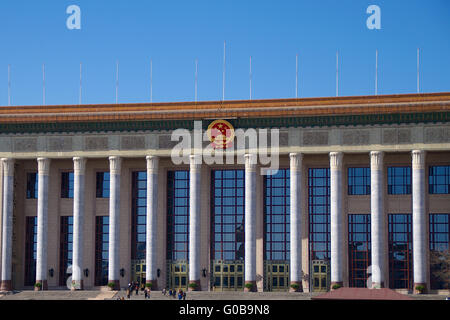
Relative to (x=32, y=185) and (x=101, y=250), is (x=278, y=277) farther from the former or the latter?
(x=32, y=185)

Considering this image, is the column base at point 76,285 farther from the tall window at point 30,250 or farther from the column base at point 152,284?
the column base at point 152,284

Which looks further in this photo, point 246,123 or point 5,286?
point 5,286

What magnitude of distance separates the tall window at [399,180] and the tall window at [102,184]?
26.3 meters

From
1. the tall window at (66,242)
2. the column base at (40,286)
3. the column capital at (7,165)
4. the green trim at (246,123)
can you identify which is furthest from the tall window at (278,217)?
the column capital at (7,165)

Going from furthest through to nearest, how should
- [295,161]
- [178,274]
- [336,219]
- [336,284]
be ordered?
[178,274] < [295,161] < [336,219] < [336,284]

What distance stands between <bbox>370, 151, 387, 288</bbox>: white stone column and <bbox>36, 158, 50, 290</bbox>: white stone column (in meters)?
29.5

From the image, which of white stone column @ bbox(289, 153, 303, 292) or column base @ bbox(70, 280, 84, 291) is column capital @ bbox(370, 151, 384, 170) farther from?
column base @ bbox(70, 280, 84, 291)

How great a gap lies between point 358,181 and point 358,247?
5.87 m

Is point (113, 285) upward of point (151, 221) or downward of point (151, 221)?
downward

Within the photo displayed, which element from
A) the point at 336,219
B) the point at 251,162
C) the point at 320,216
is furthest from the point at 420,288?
the point at 251,162

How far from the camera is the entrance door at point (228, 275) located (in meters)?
64.2

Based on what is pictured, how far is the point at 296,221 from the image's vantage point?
199 feet

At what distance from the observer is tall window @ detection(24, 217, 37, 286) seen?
67594mm

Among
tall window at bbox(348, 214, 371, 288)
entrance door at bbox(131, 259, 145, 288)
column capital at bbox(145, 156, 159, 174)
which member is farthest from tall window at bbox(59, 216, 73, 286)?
tall window at bbox(348, 214, 371, 288)
